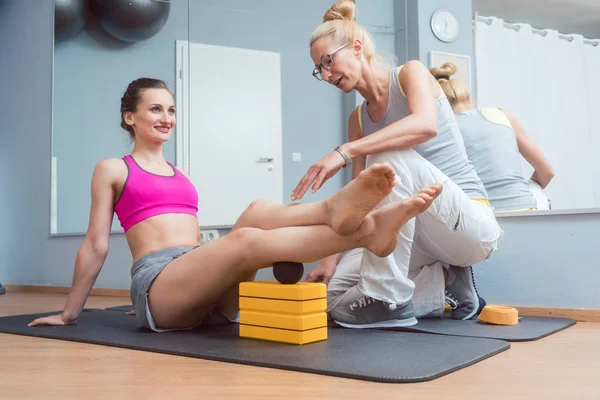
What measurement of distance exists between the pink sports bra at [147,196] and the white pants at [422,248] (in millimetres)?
535

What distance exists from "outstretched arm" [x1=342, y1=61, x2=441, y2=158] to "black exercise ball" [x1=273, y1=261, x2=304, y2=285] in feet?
1.11

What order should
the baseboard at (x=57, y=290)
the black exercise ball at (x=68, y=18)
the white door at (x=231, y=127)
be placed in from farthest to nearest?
the black exercise ball at (x=68, y=18) < the white door at (x=231, y=127) < the baseboard at (x=57, y=290)

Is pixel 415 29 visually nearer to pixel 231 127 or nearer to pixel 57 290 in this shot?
pixel 231 127

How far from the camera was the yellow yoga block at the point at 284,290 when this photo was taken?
1.55 meters

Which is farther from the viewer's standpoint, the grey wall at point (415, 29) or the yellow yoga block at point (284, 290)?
the grey wall at point (415, 29)

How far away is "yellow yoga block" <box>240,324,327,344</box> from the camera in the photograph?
1.56 meters

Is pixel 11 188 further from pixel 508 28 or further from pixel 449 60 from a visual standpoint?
pixel 508 28

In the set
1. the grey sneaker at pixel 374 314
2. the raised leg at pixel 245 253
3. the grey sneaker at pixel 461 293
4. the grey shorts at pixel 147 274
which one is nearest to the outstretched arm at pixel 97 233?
the grey shorts at pixel 147 274

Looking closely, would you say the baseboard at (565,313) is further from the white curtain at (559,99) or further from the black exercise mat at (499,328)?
the white curtain at (559,99)

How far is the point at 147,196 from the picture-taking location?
75.2 inches

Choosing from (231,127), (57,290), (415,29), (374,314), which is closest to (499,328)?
(374,314)

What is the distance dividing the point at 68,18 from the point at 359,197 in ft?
10.6

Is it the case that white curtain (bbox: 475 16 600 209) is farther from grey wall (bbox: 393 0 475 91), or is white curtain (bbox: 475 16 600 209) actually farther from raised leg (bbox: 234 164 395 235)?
raised leg (bbox: 234 164 395 235)

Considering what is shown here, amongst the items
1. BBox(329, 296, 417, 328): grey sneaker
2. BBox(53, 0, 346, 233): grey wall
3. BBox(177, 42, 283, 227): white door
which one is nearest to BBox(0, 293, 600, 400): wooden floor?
BBox(329, 296, 417, 328): grey sneaker
